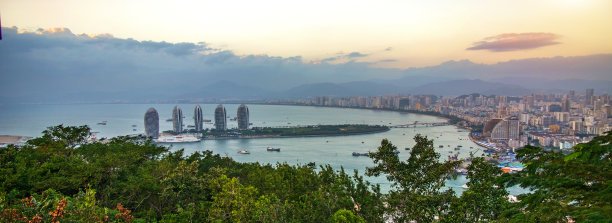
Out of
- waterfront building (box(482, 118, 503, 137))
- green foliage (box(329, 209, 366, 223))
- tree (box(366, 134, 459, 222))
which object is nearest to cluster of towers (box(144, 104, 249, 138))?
waterfront building (box(482, 118, 503, 137))

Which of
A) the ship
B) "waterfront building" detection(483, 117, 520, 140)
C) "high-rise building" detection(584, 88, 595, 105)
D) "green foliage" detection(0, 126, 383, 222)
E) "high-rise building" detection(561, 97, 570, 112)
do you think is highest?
"high-rise building" detection(584, 88, 595, 105)

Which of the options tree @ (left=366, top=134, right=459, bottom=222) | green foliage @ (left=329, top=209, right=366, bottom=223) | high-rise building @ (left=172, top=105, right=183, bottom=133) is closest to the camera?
green foliage @ (left=329, top=209, right=366, bottom=223)

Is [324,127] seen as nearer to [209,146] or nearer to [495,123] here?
[209,146]

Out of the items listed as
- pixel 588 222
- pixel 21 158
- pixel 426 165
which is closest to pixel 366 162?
pixel 426 165

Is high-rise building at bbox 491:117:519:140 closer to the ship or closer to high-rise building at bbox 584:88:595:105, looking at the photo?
high-rise building at bbox 584:88:595:105

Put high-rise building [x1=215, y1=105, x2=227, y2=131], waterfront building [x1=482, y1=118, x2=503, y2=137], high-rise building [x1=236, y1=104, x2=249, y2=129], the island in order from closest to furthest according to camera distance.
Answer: waterfront building [x1=482, y1=118, x2=503, y2=137]
the island
high-rise building [x1=215, y1=105, x2=227, y2=131]
high-rise building [x1=236, y1=104, x2=249, y2=129]

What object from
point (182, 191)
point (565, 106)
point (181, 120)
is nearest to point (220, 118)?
point (181, 120)
